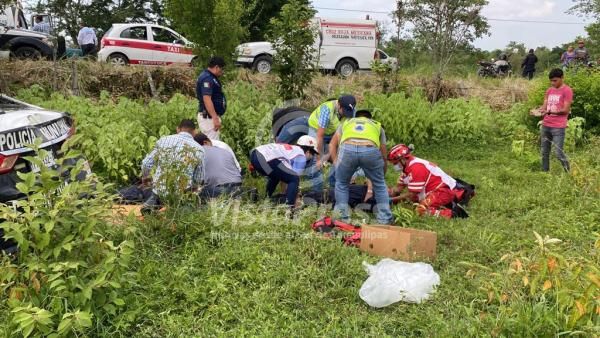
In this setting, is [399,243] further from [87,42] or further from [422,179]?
[87,42]

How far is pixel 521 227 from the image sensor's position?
5.29m

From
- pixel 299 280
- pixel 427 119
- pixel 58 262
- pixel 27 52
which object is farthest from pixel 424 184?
pixel 27 52

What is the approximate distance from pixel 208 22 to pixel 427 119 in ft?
14.4

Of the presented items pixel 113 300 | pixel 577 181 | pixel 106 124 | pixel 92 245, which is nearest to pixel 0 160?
pixel 92 245

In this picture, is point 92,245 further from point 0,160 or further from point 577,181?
point 577,181

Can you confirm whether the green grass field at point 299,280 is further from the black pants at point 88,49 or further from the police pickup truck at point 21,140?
the black pants at point 88,49

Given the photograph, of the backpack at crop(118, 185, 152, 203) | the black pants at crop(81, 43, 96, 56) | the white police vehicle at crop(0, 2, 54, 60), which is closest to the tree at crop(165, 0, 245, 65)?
the backpack at crop(118, 185, 152, 203)

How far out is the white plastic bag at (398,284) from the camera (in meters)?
3.52

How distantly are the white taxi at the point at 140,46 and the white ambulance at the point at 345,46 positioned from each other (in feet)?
7.05

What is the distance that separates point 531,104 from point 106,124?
8429 millimetres

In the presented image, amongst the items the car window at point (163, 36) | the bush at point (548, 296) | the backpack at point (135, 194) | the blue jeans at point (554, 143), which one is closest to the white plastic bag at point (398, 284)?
the bush at point (548, 296)

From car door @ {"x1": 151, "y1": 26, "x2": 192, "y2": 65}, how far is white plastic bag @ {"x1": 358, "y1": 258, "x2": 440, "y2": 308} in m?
12.7

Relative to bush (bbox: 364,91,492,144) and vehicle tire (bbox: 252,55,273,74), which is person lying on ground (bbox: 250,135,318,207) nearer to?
bush (bbox: 364,91,492,144)

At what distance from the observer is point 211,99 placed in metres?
6.80
